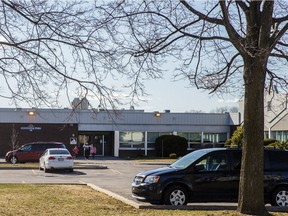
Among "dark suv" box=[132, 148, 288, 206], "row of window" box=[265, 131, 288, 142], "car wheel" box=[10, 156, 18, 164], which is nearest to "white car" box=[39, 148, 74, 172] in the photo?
"car wheel" box=[10, 156, 18, 164]

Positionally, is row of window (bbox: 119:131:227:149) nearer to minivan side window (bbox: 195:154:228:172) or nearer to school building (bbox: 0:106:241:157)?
school building (bbox: 0:106:241:157)

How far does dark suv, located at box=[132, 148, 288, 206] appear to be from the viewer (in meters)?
15.0

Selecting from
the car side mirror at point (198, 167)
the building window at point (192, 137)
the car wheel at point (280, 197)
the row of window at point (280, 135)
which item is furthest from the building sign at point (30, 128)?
the car wheel at point (280, 197)

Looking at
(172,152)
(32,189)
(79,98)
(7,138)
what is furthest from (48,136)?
(79,98)

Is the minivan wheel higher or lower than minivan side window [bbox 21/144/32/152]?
lower

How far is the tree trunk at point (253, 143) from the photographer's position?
1257cm

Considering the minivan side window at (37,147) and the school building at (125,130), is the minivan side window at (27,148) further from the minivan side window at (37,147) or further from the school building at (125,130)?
the school building at (125,130)

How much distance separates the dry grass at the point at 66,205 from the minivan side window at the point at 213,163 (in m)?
2.43

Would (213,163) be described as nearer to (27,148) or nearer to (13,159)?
(13,159)

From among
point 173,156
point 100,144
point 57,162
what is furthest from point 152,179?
point 100,144

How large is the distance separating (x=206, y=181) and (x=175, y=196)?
0.97 metres

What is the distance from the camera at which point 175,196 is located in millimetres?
14945

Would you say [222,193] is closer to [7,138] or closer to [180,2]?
[180,2]

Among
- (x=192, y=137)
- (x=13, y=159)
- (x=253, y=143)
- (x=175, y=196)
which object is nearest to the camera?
(x=253, y=143)
